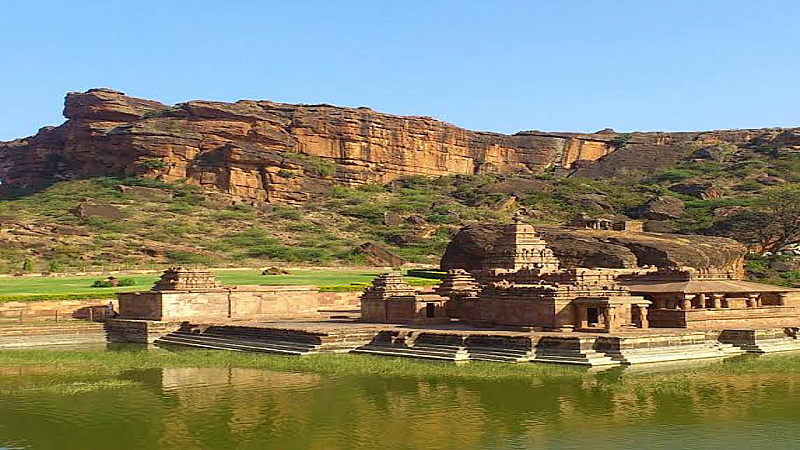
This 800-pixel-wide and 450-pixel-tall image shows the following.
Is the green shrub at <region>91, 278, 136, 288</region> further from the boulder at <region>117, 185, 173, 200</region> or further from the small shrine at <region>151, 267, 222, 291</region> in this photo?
the boulder at <region>117, 185, 173, 200</region>

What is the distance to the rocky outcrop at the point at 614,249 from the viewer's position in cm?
3697

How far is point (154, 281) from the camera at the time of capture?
4394 centimetres

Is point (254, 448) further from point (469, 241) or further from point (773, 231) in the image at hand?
point (773, 231)

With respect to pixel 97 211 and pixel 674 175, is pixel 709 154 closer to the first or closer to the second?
pixel 674 175

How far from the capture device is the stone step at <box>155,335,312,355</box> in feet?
82.3

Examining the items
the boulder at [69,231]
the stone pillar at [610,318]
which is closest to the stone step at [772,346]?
the stone pillar at [610,318]

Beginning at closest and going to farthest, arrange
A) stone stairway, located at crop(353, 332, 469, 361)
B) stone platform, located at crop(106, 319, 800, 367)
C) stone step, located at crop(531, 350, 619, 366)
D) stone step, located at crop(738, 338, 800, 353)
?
stone step, located at crop(531, 350, 619, 366) < stone platform, located at crop(106, 319, 800, 367) < stone stairway, located at crop(353, 332, 469, 361) < stone step, located at crop(738, 338, 800, 353)

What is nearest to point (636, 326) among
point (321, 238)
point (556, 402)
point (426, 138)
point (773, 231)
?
point (556, 402)

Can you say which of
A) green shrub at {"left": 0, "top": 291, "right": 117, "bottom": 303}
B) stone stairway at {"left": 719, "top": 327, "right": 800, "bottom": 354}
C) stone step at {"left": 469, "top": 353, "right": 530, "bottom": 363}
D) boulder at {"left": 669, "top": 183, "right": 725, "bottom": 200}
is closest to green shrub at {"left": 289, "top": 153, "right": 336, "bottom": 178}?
boulder at {"left": 669, "top": 183, "right": 725, "bottom": 200}

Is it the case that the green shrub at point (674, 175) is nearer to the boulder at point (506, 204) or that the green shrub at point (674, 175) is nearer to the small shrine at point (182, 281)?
the boulder at point (506, 204)

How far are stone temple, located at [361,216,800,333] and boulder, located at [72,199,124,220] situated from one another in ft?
144

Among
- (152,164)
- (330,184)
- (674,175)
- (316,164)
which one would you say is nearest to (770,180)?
(674,175)

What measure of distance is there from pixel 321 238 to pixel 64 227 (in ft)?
65.1

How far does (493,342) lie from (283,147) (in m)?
72.3
